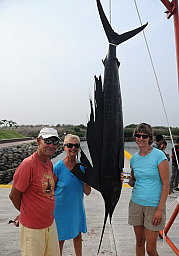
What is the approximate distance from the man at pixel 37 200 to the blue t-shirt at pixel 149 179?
67 cm

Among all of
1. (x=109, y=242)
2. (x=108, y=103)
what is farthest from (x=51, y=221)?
(x=109, y=242)

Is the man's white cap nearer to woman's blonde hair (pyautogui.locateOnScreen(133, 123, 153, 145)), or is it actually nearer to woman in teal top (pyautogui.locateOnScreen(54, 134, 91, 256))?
woman in teal top (pyautogui.locateOnScreen(54, 134, 91, 256))

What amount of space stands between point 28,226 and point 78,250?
2.14 ft

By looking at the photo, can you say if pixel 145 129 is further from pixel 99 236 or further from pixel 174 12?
pixel 99 236

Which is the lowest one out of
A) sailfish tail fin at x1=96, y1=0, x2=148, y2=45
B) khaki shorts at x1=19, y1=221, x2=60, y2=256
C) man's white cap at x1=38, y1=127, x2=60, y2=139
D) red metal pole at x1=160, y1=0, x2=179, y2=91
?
khaki shorts at x1=19, y1=221, x2=60, y2=256

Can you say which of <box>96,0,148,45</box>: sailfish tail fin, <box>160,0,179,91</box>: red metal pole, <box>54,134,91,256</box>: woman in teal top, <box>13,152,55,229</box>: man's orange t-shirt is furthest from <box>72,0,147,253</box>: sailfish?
<box>13,152,55,229</box>: man's orange t-shirt

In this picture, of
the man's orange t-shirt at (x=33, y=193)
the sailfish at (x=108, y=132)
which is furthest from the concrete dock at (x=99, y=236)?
the man's orange t-shirt at (x=33, y=193)

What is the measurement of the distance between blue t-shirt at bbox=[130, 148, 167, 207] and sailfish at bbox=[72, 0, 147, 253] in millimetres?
183

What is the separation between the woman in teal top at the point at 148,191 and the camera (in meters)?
1.73

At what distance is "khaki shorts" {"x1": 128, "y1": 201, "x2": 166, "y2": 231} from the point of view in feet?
5.73

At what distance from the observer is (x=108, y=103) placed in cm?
192

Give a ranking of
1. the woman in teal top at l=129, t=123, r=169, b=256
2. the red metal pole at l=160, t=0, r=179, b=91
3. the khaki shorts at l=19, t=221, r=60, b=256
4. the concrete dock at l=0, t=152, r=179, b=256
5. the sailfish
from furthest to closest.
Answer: the concrete dock at l=0, t=152, r=179, b=256, the red metal pole at l=160, t=0, r=179, b=91, the sailfish, the woman in teal top at l=129, t=123, r=169, b=256, the khaki shorts at l=19, t=221, r=60, b=256

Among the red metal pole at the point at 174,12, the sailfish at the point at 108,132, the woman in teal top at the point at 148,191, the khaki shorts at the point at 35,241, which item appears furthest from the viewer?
the red metal pole at the point at 174,12

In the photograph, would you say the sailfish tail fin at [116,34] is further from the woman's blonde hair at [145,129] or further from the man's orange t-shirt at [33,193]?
the man's orange t-shirt at [33,193]
